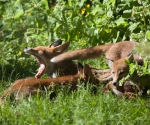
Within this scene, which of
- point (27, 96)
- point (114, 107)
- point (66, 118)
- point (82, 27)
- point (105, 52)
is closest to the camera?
point (66, 118)

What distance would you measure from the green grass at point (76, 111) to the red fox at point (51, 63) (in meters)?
2.15

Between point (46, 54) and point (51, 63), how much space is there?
0.18m

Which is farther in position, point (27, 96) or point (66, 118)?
point (27, 96)

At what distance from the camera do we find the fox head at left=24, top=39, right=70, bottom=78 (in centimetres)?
967

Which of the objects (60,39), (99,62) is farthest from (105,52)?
(60,39)

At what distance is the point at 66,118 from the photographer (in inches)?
252

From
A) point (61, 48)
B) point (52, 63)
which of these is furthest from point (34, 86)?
point (61, 48)

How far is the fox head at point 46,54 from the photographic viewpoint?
9.67 metres

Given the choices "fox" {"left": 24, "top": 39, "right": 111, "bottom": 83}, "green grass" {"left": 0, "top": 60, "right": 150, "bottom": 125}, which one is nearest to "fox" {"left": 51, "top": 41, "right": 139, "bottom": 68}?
"fox" {"left": 24, "top": 39, "right": 111, "bottom": 83}

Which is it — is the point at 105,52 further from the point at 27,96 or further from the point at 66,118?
the point at 66,118

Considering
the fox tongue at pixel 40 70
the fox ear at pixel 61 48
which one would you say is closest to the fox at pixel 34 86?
the fox tongue at pixel 40 70

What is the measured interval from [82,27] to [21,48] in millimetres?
1495

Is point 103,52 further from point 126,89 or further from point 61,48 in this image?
point 126,89

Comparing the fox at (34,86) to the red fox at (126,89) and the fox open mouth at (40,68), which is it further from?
the fox open mouth at (40,68)
